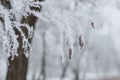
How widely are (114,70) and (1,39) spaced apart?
125 metres

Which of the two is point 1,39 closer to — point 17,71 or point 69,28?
point 69,28

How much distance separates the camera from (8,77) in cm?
866

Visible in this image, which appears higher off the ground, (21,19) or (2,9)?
(21,19)

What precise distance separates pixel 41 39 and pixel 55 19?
23.1 metres

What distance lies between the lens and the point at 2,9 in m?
5.86

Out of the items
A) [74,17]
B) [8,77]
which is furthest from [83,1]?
[74,17]

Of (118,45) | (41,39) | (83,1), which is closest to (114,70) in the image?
(118,45)

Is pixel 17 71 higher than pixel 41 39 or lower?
lower

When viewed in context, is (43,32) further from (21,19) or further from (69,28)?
(69,28)

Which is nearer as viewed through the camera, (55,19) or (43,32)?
(55,19)

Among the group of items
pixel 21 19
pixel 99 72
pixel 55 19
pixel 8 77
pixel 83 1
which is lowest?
pixel 8 77

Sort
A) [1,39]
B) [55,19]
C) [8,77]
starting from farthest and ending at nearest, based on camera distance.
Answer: [8,77], [55,19], [1,39]

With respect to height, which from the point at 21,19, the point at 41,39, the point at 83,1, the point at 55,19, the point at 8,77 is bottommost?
the point at 8,77

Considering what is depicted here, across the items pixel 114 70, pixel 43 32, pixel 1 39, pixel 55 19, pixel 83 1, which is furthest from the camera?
pixel 114 70
